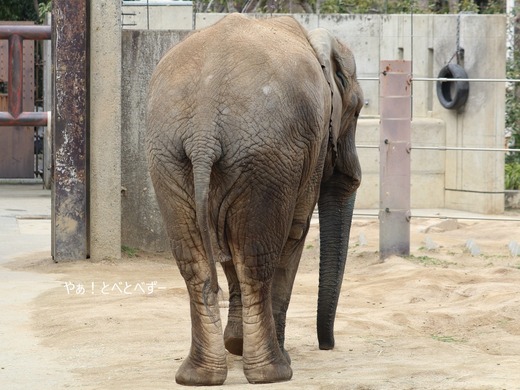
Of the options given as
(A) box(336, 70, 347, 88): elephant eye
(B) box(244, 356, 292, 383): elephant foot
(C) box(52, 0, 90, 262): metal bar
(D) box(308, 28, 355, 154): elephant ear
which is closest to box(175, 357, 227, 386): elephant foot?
(B) box(244, 356, 292, 383): elephant foot

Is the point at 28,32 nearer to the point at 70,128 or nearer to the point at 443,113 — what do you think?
the point at 70,128

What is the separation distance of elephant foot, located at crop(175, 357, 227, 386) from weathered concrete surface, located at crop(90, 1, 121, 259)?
4981mm

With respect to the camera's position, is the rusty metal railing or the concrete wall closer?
the rusty metal railing

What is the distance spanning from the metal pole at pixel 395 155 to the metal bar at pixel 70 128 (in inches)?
108

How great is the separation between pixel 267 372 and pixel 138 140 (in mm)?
5621

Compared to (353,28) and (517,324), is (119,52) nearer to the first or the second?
(517,324)

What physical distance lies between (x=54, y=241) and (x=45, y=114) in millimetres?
1330

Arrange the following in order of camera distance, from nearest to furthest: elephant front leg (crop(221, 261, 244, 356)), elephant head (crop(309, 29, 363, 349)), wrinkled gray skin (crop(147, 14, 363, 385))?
wrinkled gray skin (crop(147, 14, 363, 385)) < elephant front leg (crop(221, 261, 244, 356)) < elephant head (crop(309, 29, 363, 349))

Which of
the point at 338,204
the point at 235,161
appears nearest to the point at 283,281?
the point at 338,204

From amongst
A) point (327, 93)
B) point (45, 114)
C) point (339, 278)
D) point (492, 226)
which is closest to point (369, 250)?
point (492, 226)

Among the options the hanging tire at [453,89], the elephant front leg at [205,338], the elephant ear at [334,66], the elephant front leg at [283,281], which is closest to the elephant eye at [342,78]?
the elephant ear at [334,66]

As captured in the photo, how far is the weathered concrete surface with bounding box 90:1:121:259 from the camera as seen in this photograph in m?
10.4

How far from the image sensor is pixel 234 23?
18.4ft

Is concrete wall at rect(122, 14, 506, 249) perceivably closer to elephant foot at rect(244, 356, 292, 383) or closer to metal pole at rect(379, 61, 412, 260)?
metal pole at rect(379, 61, 412, 260)
